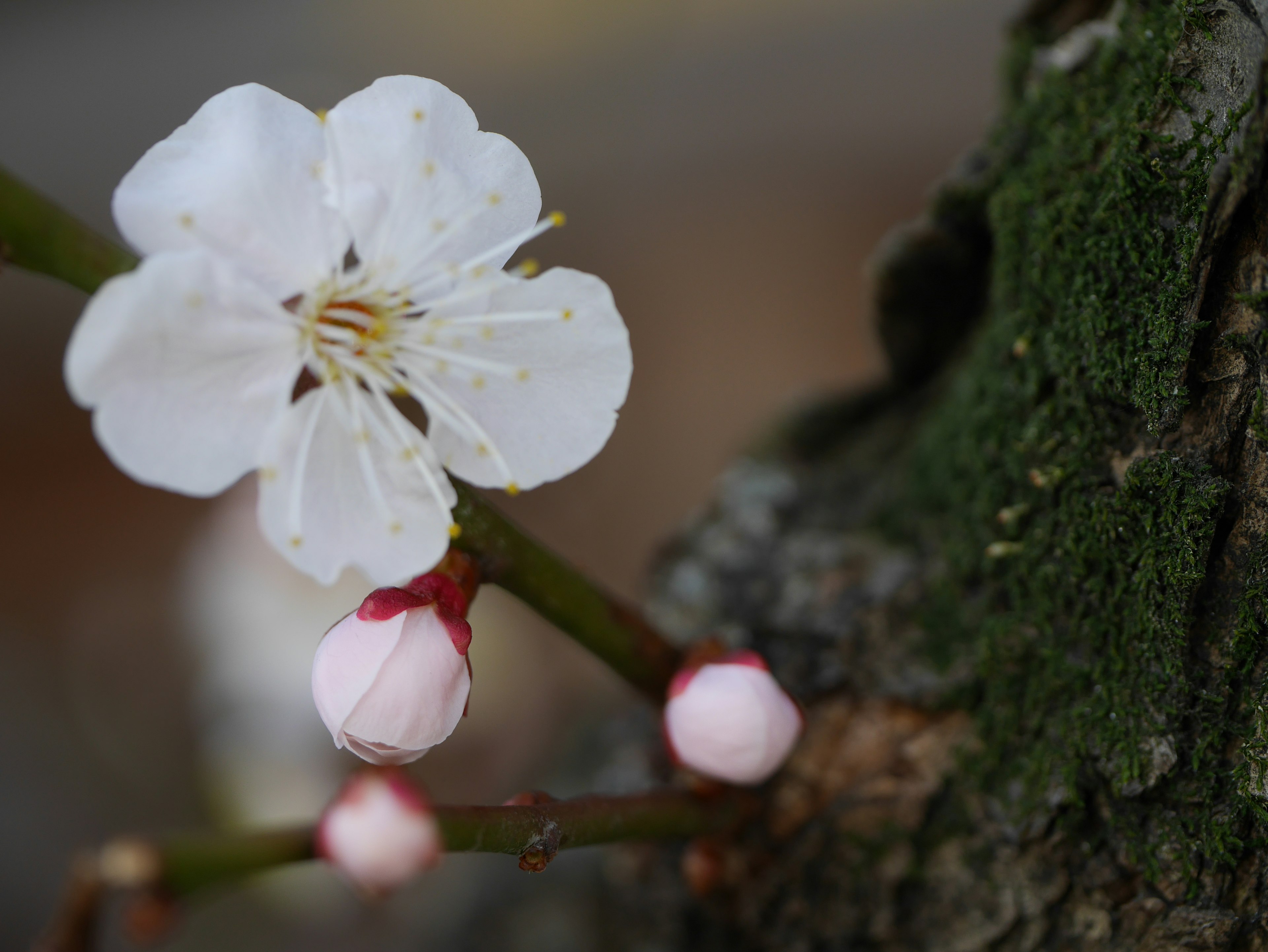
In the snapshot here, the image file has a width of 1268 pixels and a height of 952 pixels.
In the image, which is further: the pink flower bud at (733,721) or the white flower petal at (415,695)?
the pink flower bud at (733,721)

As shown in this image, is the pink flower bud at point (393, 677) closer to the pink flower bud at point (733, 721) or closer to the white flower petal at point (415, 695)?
the white flower petal at point (415, 695)

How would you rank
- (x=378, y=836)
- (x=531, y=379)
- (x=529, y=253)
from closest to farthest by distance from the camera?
(x=378, y=836) → (x=531, y=379) → (x=529, y=253)

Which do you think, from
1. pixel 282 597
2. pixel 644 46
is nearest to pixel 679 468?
pixel 282 597

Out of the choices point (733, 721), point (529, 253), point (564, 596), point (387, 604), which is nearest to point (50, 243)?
point (387, 604)

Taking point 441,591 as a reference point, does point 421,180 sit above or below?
above

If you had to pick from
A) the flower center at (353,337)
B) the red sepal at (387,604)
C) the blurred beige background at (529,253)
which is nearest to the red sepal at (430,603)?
the red sepal at (387,604)

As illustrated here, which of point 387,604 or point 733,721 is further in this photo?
point 733,721

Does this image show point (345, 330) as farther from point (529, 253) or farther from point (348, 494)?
point (529, 253)
